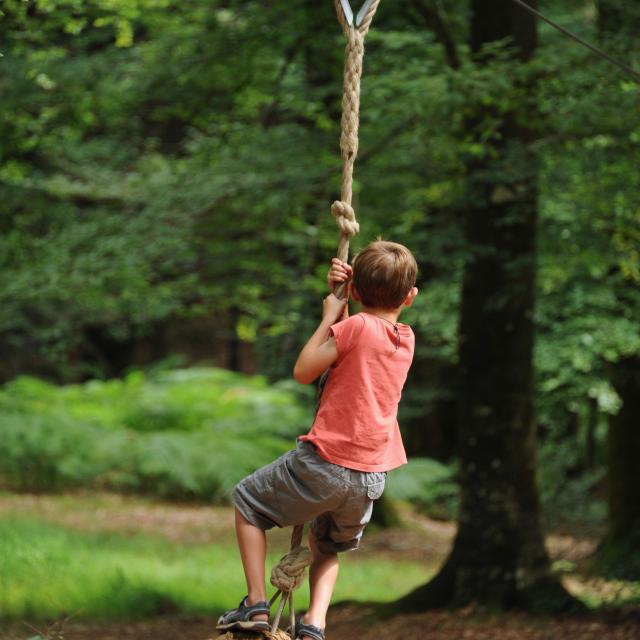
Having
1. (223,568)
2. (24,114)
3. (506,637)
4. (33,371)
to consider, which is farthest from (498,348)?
(33,371)

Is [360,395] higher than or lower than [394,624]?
higher

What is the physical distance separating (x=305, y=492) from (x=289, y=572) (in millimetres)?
268

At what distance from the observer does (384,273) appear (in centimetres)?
312

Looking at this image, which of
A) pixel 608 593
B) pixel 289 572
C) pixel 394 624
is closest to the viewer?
pixel 289 572

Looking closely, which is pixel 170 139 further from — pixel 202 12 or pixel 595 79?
pixel 595 79

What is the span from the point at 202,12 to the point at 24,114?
68.6 inches

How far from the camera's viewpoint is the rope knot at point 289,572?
3193 mm

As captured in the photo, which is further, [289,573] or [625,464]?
[625,464]

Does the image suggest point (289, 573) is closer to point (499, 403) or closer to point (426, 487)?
point (499, 403)

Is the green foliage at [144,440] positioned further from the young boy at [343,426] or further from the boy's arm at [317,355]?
the boy's arm at [317,355]

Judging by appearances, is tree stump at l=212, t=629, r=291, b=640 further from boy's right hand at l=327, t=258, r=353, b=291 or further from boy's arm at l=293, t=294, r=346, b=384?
boy's right hand at l=327, t=258, r=353, b=291

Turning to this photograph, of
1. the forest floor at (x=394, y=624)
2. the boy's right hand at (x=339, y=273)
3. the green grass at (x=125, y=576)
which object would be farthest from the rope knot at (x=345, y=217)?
the green grass at (x=125, y=576)

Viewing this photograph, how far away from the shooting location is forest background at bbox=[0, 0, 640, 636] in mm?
6527

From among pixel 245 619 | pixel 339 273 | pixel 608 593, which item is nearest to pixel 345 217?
pixel 339 273
